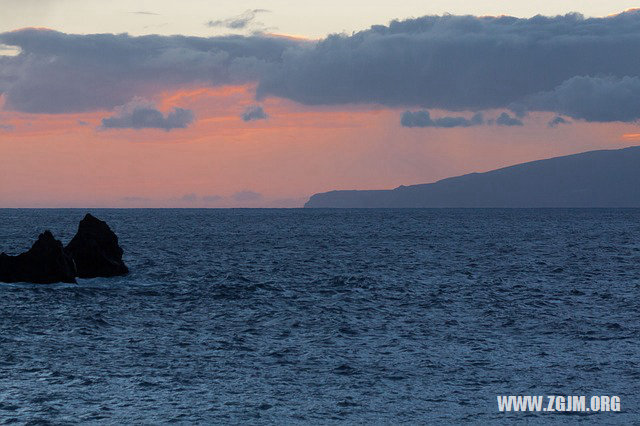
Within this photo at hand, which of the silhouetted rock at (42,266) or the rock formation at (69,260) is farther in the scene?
the rock formation at (69,260)

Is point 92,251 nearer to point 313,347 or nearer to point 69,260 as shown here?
point 69,260

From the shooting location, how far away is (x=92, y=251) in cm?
6369

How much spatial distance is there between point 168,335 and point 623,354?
20610mm

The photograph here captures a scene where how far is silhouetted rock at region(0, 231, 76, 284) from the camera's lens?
57.8 m

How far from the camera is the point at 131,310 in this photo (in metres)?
45.4

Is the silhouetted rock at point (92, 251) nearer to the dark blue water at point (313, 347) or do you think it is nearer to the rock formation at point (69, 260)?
the rock formation at point (69, 260)

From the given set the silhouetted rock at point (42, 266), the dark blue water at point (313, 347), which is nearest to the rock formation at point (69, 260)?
the silhouetted rock at point (42, 266)

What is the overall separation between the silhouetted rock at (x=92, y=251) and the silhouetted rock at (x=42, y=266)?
11.2ft

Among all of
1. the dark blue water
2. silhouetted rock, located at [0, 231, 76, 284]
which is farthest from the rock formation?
the dark blue water

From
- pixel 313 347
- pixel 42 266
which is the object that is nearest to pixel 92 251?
pixel 42 266

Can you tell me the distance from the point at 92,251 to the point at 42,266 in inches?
236

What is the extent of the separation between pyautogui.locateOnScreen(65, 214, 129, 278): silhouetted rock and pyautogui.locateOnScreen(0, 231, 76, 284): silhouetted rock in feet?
11.2

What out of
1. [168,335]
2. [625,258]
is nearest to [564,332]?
[168,335]

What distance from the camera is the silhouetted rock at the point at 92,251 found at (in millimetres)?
63231
